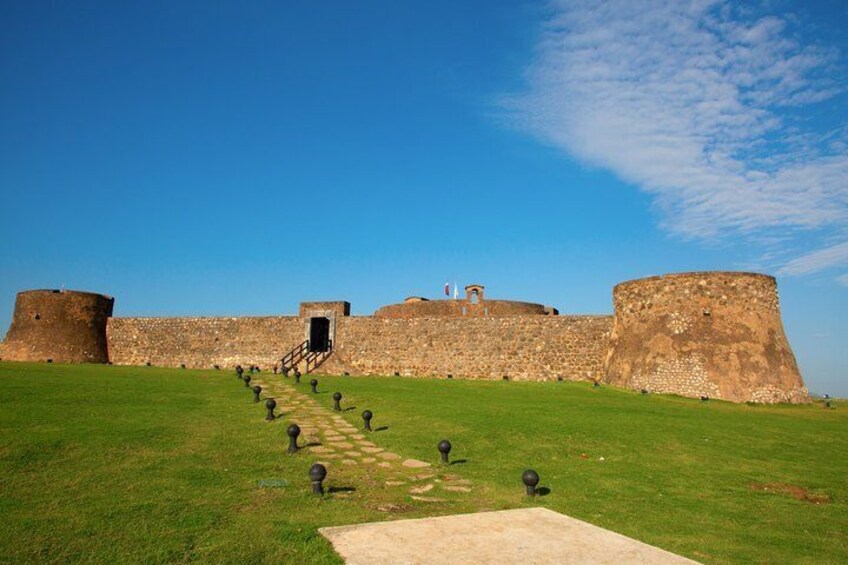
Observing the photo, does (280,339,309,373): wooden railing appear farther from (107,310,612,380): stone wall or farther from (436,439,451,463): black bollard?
(436,439,451,463): black bollard

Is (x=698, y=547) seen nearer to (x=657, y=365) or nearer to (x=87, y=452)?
(x=87, y=452)

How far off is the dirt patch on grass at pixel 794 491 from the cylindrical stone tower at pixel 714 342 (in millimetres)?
10565

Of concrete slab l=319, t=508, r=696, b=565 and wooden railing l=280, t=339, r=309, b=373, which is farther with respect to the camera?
Result: wooden railing l=280, t=339, r=309, b=373

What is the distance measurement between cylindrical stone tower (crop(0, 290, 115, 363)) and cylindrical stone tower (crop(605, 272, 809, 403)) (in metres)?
28.0

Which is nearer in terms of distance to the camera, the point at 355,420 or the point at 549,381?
the point at 355,420

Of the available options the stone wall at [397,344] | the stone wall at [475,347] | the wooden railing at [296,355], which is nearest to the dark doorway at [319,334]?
the wooden railing at [296,355]

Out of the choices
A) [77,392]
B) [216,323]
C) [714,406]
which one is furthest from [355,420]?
[216,323]

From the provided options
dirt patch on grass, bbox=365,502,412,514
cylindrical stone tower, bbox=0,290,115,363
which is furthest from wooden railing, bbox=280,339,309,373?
dirt patch on grass, bbox=365,502,412,514

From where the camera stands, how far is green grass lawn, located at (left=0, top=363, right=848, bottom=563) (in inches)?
208

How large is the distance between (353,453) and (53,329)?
2745 cm

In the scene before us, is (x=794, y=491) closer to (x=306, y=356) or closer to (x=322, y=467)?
(x=322, y=467)

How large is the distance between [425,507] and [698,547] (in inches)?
120

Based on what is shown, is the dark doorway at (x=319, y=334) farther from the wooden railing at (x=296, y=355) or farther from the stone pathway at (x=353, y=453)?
the stone pathway at (x=353, y=453)

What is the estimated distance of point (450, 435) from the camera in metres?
10.8
